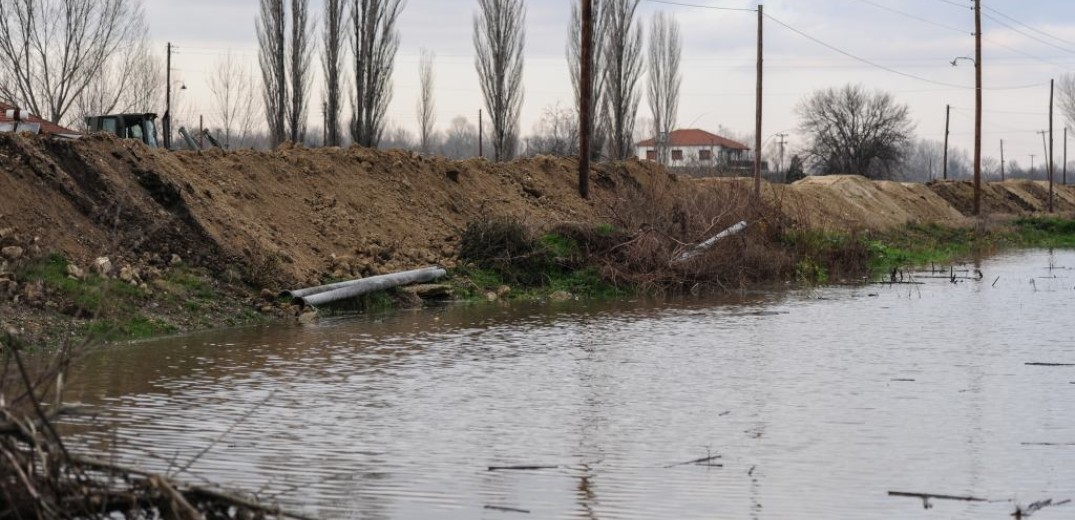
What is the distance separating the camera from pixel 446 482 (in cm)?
798

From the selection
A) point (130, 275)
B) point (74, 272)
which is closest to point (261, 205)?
point (130, 275)

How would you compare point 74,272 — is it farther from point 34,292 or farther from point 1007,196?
point 1007,196

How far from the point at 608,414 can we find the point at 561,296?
1150 cm

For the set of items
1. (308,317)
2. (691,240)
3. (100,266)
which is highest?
(691,240)

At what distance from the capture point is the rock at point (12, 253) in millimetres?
15891

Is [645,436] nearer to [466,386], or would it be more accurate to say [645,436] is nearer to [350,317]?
[466,386]

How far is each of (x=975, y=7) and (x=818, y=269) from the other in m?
23.8

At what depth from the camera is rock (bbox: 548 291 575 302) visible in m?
21.8

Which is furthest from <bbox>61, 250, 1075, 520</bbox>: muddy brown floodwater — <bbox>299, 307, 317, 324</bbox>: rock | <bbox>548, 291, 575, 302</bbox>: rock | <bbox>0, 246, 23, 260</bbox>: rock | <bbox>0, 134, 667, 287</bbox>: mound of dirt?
<bbox>548, 291, 575, 302</bbox>: rock

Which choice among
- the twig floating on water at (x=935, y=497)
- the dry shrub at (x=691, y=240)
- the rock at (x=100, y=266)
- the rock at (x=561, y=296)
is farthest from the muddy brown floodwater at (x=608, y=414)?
the dry shrub at (x=691, y=240)

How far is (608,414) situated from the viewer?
34.6 feet

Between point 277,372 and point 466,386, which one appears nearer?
point 466,386

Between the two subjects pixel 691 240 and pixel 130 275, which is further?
pixel 691 240

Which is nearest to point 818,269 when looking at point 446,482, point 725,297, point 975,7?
point 725,297
